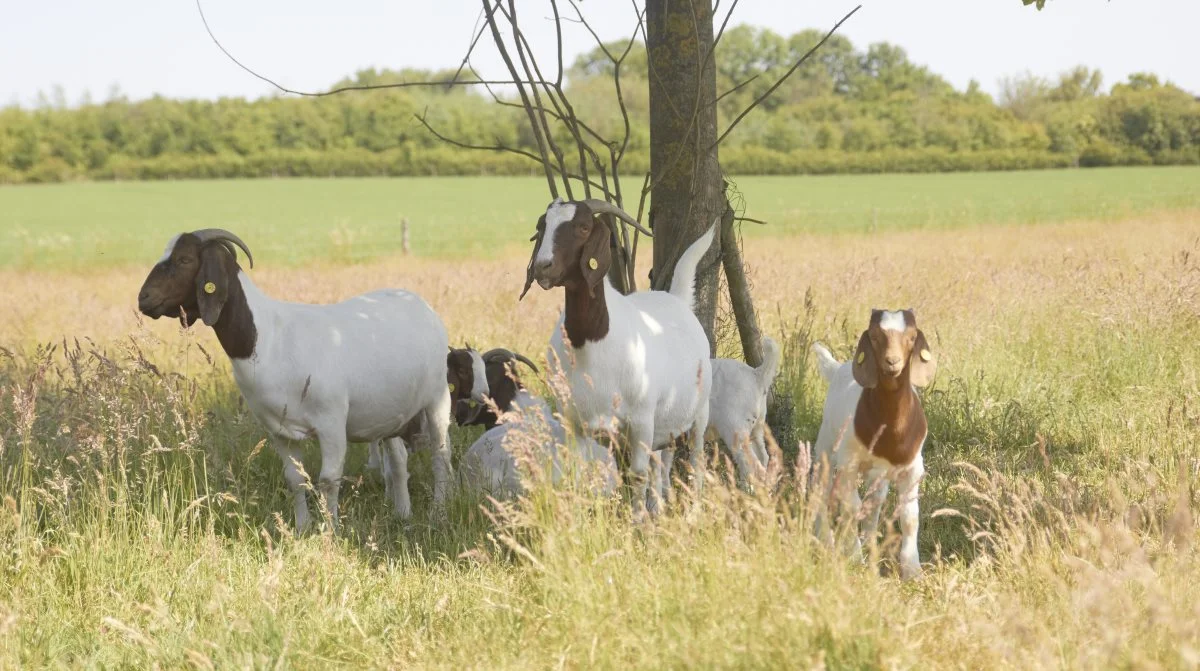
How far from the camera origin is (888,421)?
16.4ft

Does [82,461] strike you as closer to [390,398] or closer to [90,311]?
[390,398]

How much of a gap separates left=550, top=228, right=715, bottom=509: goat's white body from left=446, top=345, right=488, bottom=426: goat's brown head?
5.43 feet

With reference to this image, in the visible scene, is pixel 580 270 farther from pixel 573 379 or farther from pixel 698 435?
pixel 698 435

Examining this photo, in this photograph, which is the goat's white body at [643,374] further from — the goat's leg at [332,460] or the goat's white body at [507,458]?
the goat's leg at [332,460]

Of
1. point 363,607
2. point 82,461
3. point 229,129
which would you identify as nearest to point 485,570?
point 363,607

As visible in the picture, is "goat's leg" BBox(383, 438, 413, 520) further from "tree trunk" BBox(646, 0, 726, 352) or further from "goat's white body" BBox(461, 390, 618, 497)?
"tree trunk" BBox(646, 0, 726, 352)

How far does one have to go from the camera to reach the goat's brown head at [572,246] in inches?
193

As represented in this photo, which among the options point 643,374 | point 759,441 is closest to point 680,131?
point 759,441

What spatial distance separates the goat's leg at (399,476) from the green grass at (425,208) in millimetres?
20991

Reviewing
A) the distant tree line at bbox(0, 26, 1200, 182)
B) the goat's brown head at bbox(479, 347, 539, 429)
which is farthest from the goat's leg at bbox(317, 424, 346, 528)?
the distant tree line at bbox(0, 26, 1200, 182)

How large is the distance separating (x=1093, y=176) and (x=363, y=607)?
56.0 meters

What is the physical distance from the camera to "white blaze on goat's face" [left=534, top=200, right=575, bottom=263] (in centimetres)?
491

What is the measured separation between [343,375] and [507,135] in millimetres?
68699

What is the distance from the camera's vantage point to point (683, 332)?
241 inches
